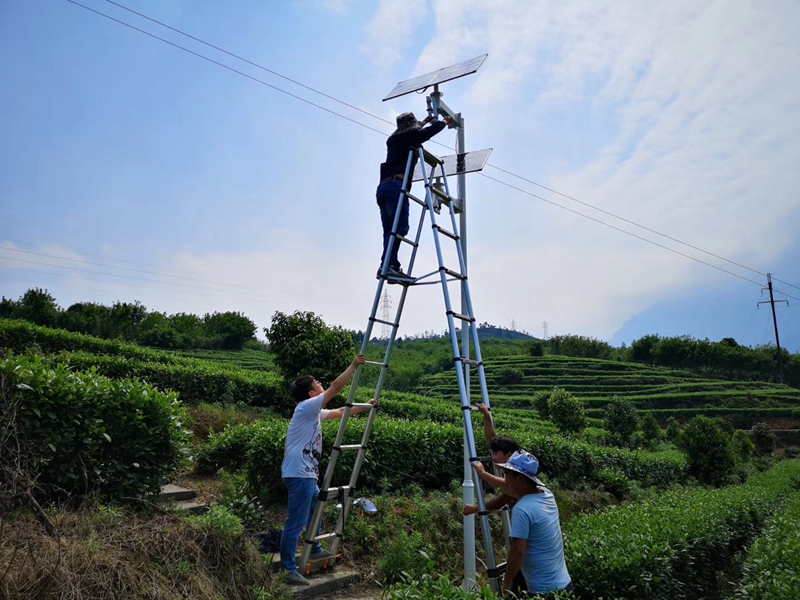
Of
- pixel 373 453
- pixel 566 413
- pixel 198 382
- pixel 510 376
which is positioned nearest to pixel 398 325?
pixel 373 453

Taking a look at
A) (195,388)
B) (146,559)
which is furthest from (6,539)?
(195,388)

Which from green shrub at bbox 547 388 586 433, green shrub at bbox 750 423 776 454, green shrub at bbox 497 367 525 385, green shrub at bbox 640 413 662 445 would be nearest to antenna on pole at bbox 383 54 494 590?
green shrub at bbox 547 388 586 433

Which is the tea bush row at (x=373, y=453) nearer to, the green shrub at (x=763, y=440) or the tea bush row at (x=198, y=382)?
the tea bush row at (x=198, y=382)

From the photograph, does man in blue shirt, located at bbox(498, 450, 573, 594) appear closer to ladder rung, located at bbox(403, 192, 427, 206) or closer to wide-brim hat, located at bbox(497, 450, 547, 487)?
wide-brim hat, located at bbox(497, 450, 547, 487)

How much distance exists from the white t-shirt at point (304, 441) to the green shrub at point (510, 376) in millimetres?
46514

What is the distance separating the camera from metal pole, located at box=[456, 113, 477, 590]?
3418 mm

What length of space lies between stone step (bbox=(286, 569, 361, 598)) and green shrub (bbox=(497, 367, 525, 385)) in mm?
46100

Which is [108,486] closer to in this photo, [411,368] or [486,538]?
[486,538]

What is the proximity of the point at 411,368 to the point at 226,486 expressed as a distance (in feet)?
141

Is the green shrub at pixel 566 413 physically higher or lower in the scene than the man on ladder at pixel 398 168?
lower

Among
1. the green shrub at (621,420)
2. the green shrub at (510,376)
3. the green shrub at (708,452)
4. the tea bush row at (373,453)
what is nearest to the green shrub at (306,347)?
the tea bush row at (373,453)

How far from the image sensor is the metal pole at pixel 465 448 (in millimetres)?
3418

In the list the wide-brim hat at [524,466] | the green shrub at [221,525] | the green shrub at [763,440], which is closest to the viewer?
the wide-brim hat at [524,466]

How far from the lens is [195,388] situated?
1279 cm
